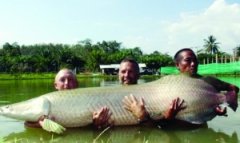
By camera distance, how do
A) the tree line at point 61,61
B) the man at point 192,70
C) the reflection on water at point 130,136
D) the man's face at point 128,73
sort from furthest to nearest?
the tree line at point 61,61
the man's face at point 128,73
the man at point 192,70
the reflection on water at point 130,136

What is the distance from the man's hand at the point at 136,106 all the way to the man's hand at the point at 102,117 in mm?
289

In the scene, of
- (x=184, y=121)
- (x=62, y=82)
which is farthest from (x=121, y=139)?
(x=62, y=82)

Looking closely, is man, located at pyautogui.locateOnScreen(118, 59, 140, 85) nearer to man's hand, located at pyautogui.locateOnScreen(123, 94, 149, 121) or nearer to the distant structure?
man's hand, located at pyautogui.locateOnScreen(123, 94, 149, 121)

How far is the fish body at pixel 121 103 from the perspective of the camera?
617cm

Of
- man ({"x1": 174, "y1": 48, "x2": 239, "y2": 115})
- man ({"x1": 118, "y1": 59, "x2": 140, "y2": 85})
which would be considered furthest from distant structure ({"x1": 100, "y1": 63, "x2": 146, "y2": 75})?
man ({"x1": 174, "y1": 48, "x2": 239, "y2": 115})

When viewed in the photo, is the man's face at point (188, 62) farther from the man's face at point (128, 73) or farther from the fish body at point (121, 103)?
the man's face at point (128, 73)

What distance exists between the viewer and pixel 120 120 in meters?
6.32

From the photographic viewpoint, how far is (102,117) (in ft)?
19.9

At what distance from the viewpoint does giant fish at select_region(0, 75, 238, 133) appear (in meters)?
6.17

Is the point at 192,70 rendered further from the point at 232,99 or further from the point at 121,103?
the point at 121,103

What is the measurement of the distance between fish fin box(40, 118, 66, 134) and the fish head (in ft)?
0.84

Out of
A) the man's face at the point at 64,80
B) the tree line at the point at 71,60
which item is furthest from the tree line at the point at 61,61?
the man's face at the point at 64,80

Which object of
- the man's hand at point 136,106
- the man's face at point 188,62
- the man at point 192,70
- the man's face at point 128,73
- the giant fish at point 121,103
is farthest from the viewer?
the man's face at point 128,73

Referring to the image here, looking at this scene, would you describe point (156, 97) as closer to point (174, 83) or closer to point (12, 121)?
point (174, 83)
